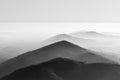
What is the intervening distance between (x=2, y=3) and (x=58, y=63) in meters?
7.42

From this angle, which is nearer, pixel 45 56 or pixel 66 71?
pixel 66 71

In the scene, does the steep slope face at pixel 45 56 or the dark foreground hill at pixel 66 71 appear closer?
the dark foreground hill at pixel 66 71

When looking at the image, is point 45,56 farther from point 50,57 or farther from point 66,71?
point 66,71

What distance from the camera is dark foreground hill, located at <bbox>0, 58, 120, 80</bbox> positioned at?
1.49 meters

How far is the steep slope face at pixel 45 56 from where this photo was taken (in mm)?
1641

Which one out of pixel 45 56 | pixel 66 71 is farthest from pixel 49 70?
pixel 45 56

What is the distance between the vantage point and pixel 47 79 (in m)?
1.44

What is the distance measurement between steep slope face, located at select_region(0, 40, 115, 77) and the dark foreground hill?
0.06 m

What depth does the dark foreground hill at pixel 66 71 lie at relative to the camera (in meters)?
1.49

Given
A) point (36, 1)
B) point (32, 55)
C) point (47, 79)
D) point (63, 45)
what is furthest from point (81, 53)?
point (36, 1)

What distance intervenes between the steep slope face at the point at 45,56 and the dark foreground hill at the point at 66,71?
2.5 inches

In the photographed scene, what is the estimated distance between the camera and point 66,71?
1.55 meters

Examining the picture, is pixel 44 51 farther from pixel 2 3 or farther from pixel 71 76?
pixel 2 3

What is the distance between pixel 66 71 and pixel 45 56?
0.23m
